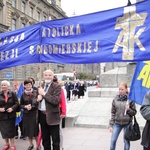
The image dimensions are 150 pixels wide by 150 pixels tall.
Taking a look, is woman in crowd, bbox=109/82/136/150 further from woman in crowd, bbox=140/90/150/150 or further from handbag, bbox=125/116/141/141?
woman in crowd, bbox=140/90/150/150

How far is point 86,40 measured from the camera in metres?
4.88

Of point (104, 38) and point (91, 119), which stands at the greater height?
point (104, 38)

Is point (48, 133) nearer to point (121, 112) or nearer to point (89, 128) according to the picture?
point (121, 112)

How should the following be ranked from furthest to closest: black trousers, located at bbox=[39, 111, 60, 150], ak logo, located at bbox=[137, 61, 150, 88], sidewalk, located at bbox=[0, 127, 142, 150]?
sidewalk, located at bbox=[0, 127, 142, 150] → black trousers, located at bbox=[39, 111, 60, 150] → ak logo, located at bbox=[137, 61, 150, 88]

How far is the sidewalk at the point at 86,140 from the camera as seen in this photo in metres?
6.41

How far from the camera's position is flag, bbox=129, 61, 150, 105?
4719mm

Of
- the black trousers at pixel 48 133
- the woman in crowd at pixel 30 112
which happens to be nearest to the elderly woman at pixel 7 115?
the woman in crowd at pixel 30 112

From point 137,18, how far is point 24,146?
4.06 metres

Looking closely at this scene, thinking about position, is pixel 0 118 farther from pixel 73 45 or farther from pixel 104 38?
pixel 104 38

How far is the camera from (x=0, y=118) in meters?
6.24

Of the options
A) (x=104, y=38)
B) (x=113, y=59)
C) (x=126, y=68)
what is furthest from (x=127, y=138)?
(x=126, y=68)

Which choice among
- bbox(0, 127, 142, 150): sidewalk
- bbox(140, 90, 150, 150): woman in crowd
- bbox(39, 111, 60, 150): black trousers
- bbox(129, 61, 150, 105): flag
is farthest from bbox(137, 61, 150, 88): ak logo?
bbox(0, 127, 142, 150): sidewalk

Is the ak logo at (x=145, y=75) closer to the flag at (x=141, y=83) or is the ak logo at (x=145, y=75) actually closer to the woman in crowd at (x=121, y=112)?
the flag at (x=141, y=83)

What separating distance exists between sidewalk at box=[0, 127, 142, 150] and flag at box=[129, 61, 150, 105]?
6.28 ft
